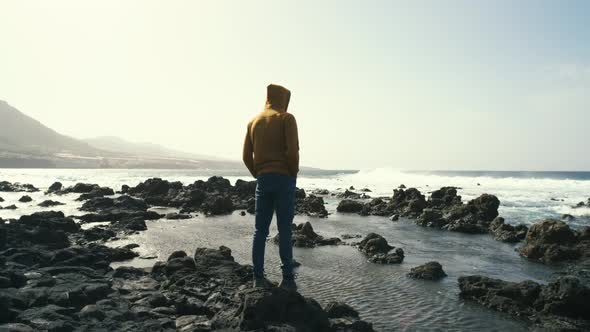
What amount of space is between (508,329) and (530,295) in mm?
2092

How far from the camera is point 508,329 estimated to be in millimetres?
7688

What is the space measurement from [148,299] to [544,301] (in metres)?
8.79

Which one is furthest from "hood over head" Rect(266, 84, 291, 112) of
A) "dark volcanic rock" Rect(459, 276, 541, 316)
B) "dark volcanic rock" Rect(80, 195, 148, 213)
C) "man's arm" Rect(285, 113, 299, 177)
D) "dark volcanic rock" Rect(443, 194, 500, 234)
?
"dark volcanic rock" Rect(80, 195, 148, 213)

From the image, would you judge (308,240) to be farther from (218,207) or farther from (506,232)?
(218,207)

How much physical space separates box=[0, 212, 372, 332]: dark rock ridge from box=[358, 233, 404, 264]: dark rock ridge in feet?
18.5

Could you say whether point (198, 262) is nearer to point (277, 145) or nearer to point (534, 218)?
point (277, 145)

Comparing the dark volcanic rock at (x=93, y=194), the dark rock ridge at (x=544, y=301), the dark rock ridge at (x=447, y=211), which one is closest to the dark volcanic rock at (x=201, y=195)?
the dark volcanic rock at (x=93, y=194)

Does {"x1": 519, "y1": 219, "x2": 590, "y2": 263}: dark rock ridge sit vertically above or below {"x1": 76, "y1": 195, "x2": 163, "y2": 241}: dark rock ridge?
above

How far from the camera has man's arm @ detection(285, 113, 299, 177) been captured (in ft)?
21.5

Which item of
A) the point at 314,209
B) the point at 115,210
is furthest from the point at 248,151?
the point at 314,209

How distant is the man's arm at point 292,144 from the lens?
6559 millimetres

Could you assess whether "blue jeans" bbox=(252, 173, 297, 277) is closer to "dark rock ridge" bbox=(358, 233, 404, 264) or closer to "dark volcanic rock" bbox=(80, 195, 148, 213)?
"dark rock ridge" bbox=(358, 233, 404, 264)

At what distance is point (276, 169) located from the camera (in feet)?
21.9

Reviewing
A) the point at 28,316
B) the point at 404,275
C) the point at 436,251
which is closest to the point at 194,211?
the point at 436,251
